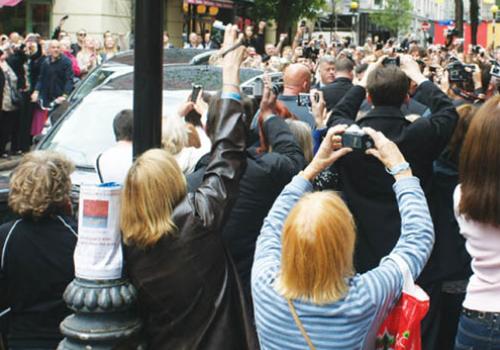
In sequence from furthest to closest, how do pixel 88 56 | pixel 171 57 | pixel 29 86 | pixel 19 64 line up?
pixel 88 56 < pixel 29 86 < pixel 19 64 < pixel 171 57

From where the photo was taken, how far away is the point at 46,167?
178 inches

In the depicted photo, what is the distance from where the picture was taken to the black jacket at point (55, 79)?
54.9 ft

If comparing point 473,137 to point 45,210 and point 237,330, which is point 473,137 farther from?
point 45,210

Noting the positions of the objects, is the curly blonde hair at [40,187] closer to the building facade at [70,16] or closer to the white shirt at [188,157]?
the white shirt at [188,157]

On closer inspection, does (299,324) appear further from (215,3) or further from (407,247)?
(215,3)

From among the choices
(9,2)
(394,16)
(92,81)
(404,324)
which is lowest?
(404,324)

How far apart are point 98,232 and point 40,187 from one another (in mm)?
737

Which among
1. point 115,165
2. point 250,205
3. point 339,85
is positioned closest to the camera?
point 250,205

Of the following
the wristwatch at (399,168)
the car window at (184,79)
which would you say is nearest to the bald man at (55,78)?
the car window at (184,79)

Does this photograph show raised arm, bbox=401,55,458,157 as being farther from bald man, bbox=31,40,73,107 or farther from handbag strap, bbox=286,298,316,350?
bald man, bbox=31,40,73,107

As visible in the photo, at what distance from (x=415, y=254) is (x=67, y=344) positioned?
145 centimetres

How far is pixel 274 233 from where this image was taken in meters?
3.78

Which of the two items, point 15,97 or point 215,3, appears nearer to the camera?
point 15,97

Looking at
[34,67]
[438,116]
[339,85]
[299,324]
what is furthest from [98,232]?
[34,67]
